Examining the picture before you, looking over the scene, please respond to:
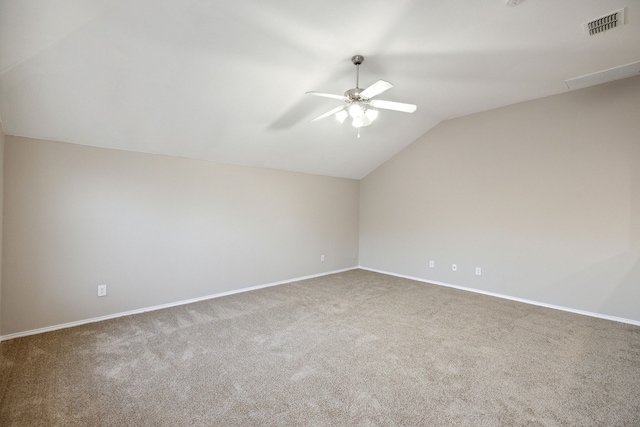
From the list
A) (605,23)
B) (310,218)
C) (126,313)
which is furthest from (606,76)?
(126,313)

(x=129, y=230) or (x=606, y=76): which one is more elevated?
(x=606, y=76)

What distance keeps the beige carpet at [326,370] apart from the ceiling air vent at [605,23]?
109 inches

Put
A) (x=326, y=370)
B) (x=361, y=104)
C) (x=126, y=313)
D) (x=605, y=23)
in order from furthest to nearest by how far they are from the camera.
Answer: (x=126, y=313), (x=361, y=104), (x=605, y=23), (x=326, y=370)

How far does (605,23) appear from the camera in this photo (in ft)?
7.31

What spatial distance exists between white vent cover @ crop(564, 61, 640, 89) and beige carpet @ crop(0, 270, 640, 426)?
2.75 m

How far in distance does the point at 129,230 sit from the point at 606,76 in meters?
5.65

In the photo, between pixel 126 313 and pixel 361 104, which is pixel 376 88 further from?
pixel 126 313

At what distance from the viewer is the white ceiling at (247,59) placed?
1950mm

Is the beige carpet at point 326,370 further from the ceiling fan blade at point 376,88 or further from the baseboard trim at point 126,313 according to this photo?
the ceiling fan blade at point 376,88

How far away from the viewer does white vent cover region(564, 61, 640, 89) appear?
2.90 metres

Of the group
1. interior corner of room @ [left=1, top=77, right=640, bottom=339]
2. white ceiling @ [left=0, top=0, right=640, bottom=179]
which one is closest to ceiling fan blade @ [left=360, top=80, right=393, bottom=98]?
white ceiling @ [left=0, top=0, right=640, bottom=179]

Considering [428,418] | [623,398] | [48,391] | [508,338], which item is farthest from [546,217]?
[48,391]

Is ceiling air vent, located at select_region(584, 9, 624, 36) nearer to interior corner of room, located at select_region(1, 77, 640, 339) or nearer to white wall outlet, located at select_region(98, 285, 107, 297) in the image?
interior corner of room, located at select_region(1, 77, 640, 339)

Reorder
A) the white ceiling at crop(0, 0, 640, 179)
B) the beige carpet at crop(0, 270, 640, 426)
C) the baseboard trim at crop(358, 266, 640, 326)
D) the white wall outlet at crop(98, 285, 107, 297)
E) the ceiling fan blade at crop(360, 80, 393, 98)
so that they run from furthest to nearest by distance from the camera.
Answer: the baseboard trim at crop(358, 266, 640, 326), the white wall outlet at crop(98, 285, 107, 297), the ceiling fan blade at crop(360, 80, 393, 98), the white ceiling at crop(0, 0, 640, 179), the beige carpet at crop(0, 270, 640, 426)
